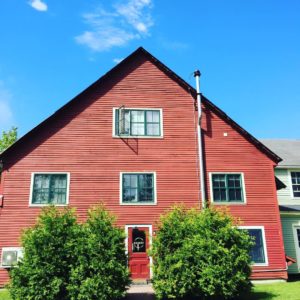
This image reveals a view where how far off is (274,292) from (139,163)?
8.22m

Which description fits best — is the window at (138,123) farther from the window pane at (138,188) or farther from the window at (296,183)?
the window at (296,183)

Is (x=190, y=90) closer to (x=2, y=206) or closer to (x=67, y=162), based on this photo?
(x=67, y=162)

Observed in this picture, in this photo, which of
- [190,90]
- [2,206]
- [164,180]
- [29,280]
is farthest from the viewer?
[190,90]

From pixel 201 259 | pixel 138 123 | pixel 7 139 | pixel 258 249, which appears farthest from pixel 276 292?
pixel 7 139

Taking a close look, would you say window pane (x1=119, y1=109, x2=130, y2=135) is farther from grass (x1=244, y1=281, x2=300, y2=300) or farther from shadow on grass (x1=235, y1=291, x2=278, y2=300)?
grass (x1=244, y1=281, x2=300, y2=300)

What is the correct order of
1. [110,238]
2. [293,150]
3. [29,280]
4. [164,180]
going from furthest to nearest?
1. [293,150]
2. [164,180]
3. [110,238]
4. [29,280]

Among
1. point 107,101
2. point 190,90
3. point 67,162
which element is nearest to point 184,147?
point 190,90

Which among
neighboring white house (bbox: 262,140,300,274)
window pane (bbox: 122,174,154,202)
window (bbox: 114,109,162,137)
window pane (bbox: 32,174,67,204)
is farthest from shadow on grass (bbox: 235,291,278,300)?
window pane (bbox: 32,174,67,204)

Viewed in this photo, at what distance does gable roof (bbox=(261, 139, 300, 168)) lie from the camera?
23734 mm

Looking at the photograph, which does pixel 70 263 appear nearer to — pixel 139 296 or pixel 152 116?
pixel 139 296

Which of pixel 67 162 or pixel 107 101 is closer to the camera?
pixel 67 162

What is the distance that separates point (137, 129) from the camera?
17.9m

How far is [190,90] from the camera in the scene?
18.7 metres

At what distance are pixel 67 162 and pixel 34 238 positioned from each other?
5572mm
